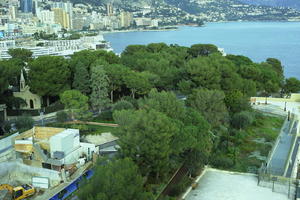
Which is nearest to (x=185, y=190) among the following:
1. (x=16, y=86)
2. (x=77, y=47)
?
(x=16, y=86)

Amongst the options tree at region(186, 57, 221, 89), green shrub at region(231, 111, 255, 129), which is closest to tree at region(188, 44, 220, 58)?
tree at region(186, 57, 221, 89)

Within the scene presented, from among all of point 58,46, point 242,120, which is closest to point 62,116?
point 242,120

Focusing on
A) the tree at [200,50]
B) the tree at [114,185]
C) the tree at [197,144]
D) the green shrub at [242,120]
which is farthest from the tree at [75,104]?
the tree at [200,50]

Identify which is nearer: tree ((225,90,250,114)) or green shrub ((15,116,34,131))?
green shrub ((15,116,34,131))

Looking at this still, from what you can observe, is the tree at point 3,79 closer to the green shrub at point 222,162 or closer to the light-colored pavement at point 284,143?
the green shrub at point 222,162

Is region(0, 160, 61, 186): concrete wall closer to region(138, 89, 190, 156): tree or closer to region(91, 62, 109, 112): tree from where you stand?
region(138, 89, 190, 156): tree

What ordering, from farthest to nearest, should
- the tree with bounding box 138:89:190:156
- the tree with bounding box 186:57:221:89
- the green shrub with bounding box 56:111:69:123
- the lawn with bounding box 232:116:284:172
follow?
the tree with bounding box 186:57:221:89, the green shrub with bounding box 56:111:69:123, the lawn with bounding box 232:116:284:172, the tree with bounding box 138:89:190:156
